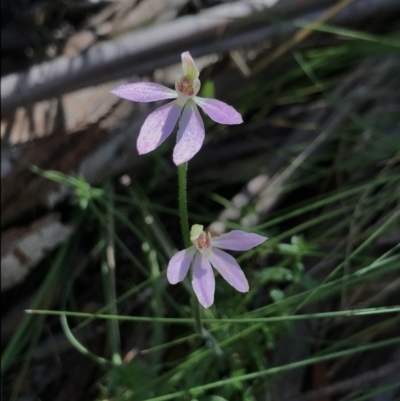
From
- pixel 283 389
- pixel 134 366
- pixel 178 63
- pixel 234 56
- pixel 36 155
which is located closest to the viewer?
pixel 134 366

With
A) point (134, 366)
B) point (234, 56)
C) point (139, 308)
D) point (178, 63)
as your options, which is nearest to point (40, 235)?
point (139, 308)

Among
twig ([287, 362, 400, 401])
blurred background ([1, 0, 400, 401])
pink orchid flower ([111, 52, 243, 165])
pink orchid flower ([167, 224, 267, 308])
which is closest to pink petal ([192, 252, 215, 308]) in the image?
pink orchid flower ([167, 224, 267, 308])

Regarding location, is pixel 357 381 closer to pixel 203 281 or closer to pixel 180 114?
pixel 203 281

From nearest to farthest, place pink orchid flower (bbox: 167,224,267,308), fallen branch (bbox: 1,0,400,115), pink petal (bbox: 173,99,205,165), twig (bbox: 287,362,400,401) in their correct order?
pink petal (bbox: 173,99,205,165)
pink orchid flower (bbox: 167,224,267,308)
twig (bbox: 287,362,400,401)
fallen branch (bbox: 1,0,400,115)

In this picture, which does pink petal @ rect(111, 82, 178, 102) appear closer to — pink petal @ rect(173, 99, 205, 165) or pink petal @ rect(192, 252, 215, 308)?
pink petal @ rect(173, 99, 205, 165)

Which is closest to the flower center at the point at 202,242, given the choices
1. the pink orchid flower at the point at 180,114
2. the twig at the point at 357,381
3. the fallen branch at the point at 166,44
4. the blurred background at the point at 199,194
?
the pink orchid flower at the point at 180,114

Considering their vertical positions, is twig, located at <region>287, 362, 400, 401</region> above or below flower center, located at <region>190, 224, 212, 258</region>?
below

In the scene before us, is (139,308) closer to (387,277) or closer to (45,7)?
(387,277)

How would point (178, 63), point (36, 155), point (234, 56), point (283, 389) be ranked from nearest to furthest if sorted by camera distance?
point (283, 389) < point (36, 155) < point (178, 63) < point (234, 56)
